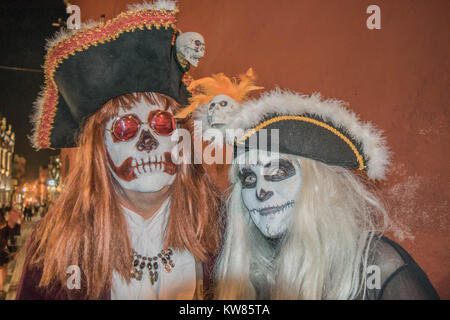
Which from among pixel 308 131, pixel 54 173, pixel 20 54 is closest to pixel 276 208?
pixel 308 131

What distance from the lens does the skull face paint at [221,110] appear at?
1.33 m

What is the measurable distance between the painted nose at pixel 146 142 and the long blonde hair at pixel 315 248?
0.34m

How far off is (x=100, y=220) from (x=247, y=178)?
0.62m

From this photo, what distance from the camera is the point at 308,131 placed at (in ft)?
4.18

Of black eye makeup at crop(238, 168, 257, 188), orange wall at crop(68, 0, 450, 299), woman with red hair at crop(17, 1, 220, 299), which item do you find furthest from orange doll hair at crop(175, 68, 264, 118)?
orange wall at crop(68, 0, 450, 299)

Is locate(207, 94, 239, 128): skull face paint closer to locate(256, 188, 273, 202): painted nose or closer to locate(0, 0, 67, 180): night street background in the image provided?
locate(256, 188, 273, 202): painted nose

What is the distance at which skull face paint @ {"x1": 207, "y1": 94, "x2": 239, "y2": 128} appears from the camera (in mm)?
1329

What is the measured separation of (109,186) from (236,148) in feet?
1.84

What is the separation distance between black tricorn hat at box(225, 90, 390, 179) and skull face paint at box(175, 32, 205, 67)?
0.32 m

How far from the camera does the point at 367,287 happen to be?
3.89 ft

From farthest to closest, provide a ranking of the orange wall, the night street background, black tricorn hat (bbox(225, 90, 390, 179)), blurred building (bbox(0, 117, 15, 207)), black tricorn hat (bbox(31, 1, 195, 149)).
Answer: blurred building (bbox(0, 117, 15, 207)), the night street background, the orange wall, black tricorn hat (bbox(31, 1, 195, 149)), black tricorn hat (bbox(225, 90, 390, 179))

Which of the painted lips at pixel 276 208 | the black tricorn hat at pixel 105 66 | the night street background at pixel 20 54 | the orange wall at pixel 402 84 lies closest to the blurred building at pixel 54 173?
the night street background at pixel 20 54

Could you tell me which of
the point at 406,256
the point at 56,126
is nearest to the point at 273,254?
the point at 406,256
